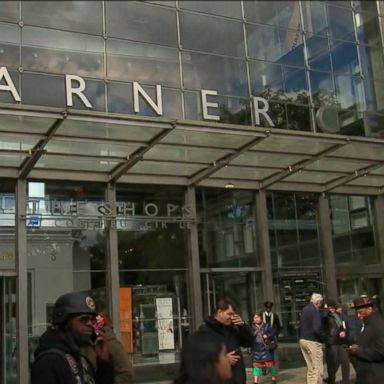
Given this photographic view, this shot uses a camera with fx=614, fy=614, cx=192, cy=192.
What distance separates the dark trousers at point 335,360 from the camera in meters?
10.1

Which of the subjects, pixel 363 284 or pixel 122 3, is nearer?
pixel 122 3

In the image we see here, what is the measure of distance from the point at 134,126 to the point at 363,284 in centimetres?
844

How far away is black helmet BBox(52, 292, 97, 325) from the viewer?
9.75 feet

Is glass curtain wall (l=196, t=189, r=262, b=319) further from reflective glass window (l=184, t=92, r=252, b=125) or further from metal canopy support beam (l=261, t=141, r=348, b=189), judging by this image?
reflective glass window (l=184, t=92, r=252, b=125)

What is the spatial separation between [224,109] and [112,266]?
4.10 metres

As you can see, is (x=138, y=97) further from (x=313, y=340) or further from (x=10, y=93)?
(x=313, y=340)

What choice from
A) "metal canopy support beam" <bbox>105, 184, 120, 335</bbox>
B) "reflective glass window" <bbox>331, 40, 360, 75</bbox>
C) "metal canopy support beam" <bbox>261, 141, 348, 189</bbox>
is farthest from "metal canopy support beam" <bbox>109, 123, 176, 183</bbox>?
"reflective glass window" <bbox>331, 40, 360, 75</bbox>

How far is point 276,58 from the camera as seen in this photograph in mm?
14305

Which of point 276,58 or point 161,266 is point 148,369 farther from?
point 276,58

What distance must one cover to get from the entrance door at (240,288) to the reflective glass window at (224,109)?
339 cm

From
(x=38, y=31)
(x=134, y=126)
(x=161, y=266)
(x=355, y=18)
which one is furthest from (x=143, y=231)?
(x=355, y=18)

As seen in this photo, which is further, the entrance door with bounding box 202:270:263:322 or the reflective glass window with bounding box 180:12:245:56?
the reflective glass window with bounding box 180:12:245:56

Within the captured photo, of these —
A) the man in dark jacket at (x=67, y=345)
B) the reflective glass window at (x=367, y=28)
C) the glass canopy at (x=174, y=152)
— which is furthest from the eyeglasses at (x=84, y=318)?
the reflective glass window at (x=367, y=28)

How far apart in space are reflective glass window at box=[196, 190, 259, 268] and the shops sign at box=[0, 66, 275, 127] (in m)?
1.91
